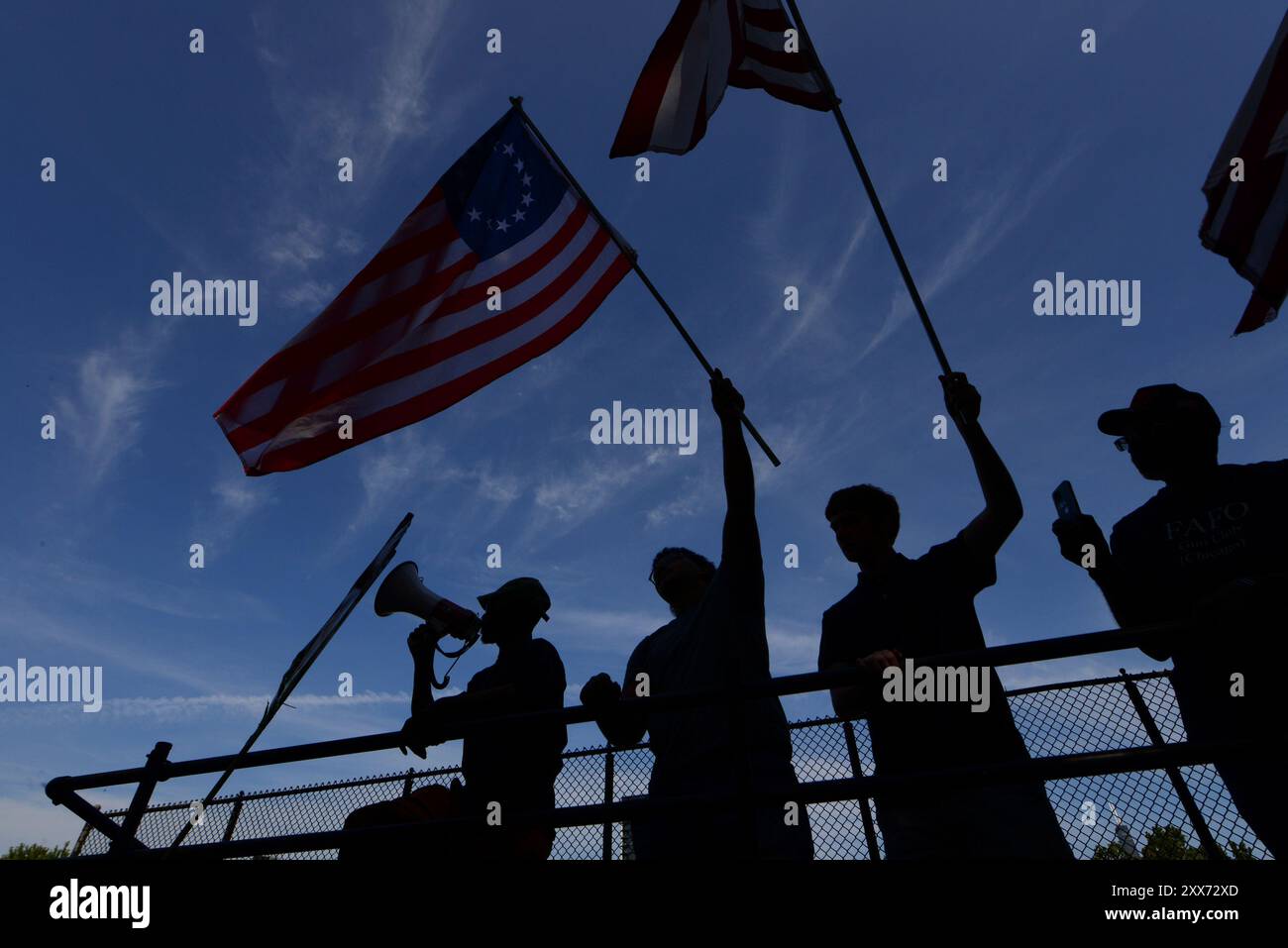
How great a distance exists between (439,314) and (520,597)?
2152mm

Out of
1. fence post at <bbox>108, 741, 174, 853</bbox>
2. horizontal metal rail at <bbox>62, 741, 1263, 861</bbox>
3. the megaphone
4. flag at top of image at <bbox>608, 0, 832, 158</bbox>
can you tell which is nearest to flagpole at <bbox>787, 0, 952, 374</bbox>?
flag at top of image at <bbox>608, 0, 832, 158</bbox>

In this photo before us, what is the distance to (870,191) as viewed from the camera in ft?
14.0

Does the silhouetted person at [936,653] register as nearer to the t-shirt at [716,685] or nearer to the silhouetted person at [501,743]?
the t-shirt at [716,685]

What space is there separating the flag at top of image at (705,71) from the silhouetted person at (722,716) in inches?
68.9

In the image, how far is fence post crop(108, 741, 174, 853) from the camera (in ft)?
12.1

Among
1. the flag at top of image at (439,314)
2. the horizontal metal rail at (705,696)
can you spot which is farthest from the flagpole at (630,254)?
the horizontal metal rail at (705,696)

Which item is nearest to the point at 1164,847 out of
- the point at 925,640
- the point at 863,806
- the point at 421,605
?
the point at 863,806

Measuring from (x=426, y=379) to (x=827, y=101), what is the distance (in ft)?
9.73

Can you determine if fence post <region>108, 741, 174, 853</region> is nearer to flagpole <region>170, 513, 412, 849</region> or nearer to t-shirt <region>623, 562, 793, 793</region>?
flagpole <region>170, 513, 412, 849</region>

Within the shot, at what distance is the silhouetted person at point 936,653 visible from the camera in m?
2.71

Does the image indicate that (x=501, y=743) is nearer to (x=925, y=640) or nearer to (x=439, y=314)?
(x=925, y=640)

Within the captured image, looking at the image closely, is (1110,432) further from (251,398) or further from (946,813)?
(251,398)

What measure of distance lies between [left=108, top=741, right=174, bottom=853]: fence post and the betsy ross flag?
613 centimetres

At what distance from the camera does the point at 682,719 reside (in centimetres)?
314
